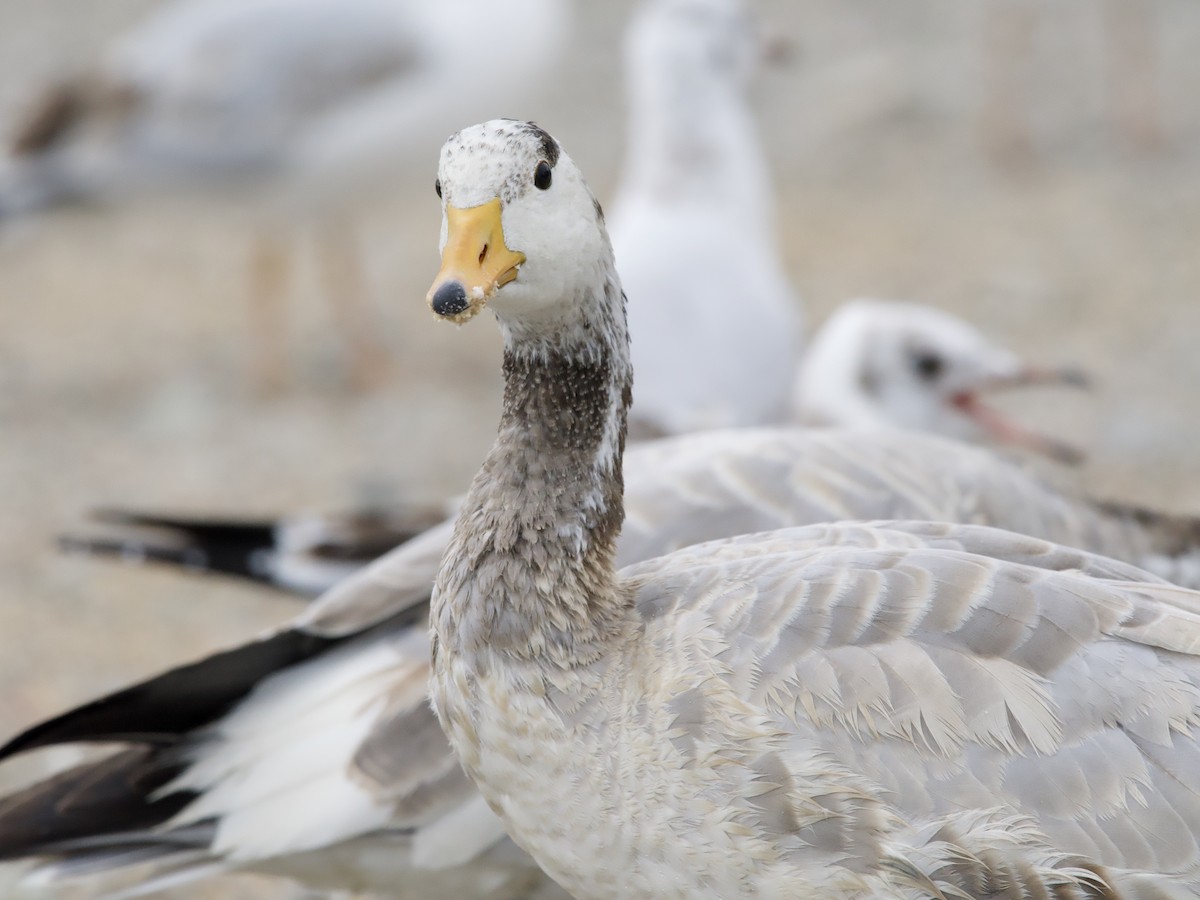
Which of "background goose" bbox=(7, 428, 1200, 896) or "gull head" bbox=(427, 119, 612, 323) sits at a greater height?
"gull head" bbox=(427, 119, 612, 323)

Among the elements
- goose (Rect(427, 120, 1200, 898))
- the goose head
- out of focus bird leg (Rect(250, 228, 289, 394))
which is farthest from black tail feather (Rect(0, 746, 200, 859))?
out of focus bird leg (Rect(250, 228, 289, 394))

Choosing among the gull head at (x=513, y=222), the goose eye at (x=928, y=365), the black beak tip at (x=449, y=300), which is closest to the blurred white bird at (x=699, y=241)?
the goose eye at (x=928, y=365)

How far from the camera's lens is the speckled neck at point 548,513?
1938 millimetres

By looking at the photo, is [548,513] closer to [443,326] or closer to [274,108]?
[274,108]

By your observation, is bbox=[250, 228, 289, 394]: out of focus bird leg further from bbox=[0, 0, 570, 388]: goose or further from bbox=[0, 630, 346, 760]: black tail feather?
bbox=[0, 630, 346, 760]: black tail feather

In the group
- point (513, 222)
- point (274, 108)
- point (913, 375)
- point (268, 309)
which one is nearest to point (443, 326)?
point (268, 309)

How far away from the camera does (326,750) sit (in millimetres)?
2348

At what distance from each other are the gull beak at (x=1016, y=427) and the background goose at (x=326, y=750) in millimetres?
1265

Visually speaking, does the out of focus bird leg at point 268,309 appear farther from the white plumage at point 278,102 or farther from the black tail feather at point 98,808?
the black tail feather at point 98,808

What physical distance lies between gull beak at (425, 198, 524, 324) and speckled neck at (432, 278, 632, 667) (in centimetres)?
15

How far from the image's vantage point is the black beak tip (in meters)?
1.68

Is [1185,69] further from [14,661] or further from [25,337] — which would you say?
[14,661]

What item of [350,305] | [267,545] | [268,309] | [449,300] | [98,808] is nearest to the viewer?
[449,300]

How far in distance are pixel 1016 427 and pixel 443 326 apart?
2.63 m
